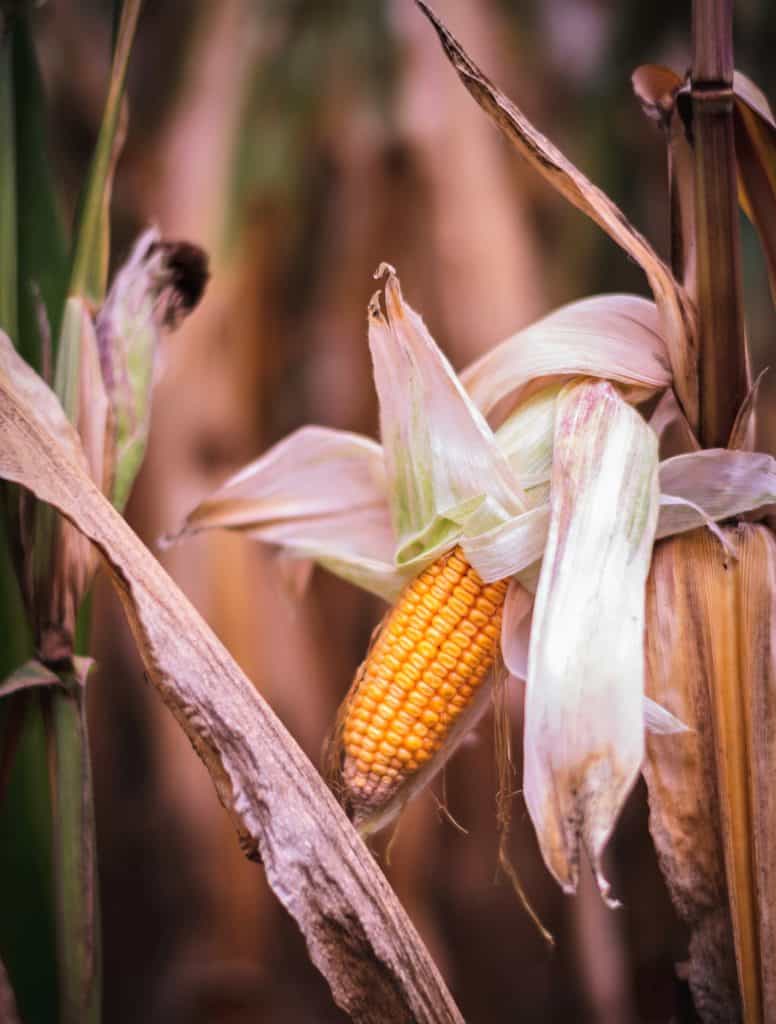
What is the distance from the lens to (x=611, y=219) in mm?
449

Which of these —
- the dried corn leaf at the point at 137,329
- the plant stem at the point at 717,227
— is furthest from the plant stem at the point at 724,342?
the dried corn leaf at the point at 137,329

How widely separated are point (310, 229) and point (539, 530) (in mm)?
420

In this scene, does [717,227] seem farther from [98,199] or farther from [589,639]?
[98,199]

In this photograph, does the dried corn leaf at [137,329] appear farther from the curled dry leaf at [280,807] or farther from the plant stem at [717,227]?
the plant stem at [717,227]

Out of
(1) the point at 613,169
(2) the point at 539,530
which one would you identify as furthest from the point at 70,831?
(1) the point at 613,169

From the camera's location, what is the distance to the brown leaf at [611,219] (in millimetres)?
440

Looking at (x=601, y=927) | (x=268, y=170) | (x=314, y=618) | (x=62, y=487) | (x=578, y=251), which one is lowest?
(x=601, y=927)

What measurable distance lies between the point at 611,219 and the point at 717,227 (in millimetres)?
53

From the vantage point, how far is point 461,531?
439 millimetres

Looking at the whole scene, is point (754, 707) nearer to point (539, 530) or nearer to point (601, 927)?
point (539, 530)

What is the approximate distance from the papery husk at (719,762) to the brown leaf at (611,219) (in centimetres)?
9

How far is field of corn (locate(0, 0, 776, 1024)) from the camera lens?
396 millimetres

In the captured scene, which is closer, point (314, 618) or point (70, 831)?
point (70, 831)

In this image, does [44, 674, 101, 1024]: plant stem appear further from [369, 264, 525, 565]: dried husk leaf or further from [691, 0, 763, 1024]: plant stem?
[691, 0, 763, 1024]: plant stem
